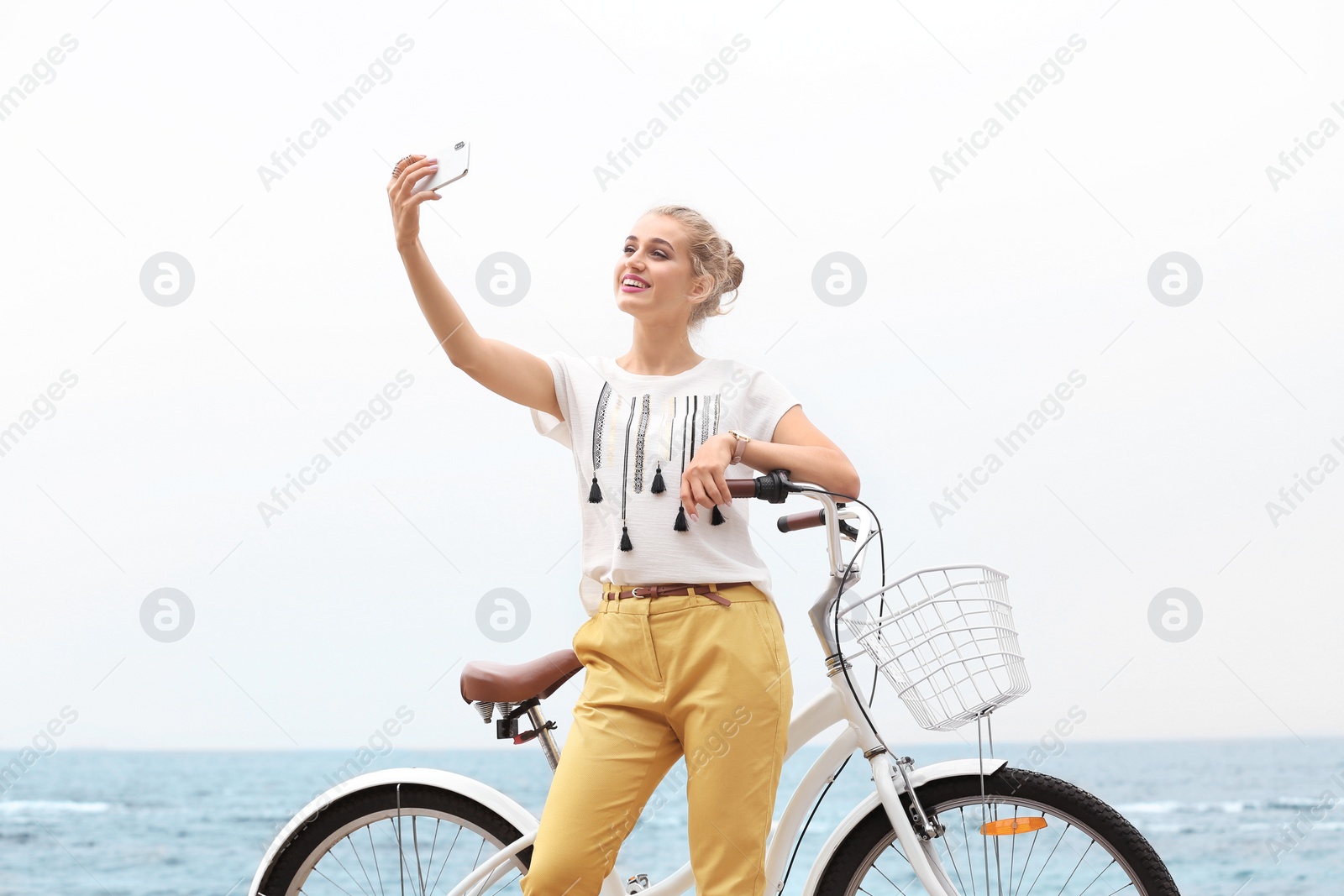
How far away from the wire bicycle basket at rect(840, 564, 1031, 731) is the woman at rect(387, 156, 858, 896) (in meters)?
0.19

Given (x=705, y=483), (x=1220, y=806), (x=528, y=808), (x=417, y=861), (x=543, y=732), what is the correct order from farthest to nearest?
1. (x=528, y=808)
2. (x=1220, y=806)
3. (x=417, y=861)
4. (x=543, y=732)
5. (x=705, y=483)

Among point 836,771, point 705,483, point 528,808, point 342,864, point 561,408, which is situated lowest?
point 528,808

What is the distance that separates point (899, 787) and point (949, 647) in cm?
34

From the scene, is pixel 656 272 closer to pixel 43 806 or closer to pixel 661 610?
pixel 661 610

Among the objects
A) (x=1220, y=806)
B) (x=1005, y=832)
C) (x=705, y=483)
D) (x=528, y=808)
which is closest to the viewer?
(x=705, y=483)

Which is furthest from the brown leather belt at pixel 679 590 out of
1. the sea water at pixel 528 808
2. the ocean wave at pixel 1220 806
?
the ocean wave at pixel 1220 806

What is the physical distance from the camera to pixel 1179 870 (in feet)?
31.3

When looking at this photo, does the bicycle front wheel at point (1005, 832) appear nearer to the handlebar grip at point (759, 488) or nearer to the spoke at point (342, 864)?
the handlebar grip at point (759, 488)

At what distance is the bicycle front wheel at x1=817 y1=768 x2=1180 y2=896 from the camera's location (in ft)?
5.90

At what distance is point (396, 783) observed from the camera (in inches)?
78.5

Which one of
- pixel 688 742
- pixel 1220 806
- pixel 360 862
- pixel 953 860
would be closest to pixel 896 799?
pixel 953 860

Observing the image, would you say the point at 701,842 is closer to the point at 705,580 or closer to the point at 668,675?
the point at 668,675

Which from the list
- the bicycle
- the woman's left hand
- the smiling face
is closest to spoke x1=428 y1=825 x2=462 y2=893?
the bicycle

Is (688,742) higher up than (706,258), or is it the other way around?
(706,258)
